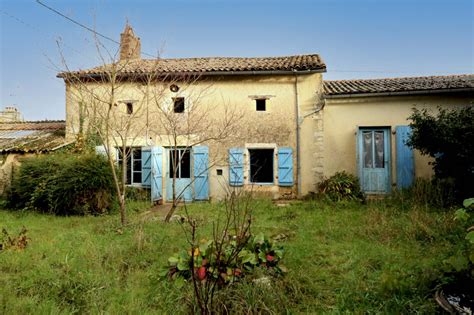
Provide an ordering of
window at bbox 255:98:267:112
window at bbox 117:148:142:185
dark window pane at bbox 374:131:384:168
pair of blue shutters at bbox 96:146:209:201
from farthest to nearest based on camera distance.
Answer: window at bbox 117:148:142:185
window at bbox 255:98:267:112
pair of blue shutters at bbox 96:146:209:201
dark window pane at bbox 374:131:384:168

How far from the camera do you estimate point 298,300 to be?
10.3 feet

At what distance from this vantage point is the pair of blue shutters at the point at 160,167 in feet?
31.1

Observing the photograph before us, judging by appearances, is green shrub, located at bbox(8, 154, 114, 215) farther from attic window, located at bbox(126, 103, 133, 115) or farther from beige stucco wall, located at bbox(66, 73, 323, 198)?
attic window, located at bbox(126, 103, 133, 115)

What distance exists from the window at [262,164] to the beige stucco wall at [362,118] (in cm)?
187

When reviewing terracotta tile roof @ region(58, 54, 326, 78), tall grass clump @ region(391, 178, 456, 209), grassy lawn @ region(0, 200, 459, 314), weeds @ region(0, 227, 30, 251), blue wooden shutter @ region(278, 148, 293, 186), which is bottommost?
grassy lawn @ region(0, 200, 459, 314)

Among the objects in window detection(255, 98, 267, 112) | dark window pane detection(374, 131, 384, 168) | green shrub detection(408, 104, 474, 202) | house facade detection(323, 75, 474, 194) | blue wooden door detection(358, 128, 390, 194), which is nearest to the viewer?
green shrub detection(408, 104, 474, 202)

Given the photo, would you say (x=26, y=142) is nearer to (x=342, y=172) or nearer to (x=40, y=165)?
(x=40, y=165)

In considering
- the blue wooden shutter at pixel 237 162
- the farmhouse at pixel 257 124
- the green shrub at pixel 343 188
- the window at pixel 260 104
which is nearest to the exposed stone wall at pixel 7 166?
the farmhouse at pixel 257 124

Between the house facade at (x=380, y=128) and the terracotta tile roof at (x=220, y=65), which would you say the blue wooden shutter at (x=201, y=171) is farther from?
the house facade at (x=380, y=128)

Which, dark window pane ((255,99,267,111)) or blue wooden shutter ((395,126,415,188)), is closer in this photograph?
blue wooden shutter ((395,126,415,188))

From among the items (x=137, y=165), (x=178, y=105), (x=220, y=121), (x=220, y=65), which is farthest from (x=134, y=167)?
(x=220, y=65)

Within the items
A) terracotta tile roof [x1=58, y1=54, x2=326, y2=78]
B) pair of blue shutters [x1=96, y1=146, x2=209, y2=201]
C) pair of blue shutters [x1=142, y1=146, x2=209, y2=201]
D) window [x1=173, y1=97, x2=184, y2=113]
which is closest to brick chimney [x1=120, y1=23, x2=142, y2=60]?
terracotta tile roof [x1=58, y1=54, x2=326, y2=78]

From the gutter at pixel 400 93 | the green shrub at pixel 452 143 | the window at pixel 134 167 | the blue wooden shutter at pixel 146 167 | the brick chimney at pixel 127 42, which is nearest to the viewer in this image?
the green shrub at pixel 452 143

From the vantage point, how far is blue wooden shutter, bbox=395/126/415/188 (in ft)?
28.3
